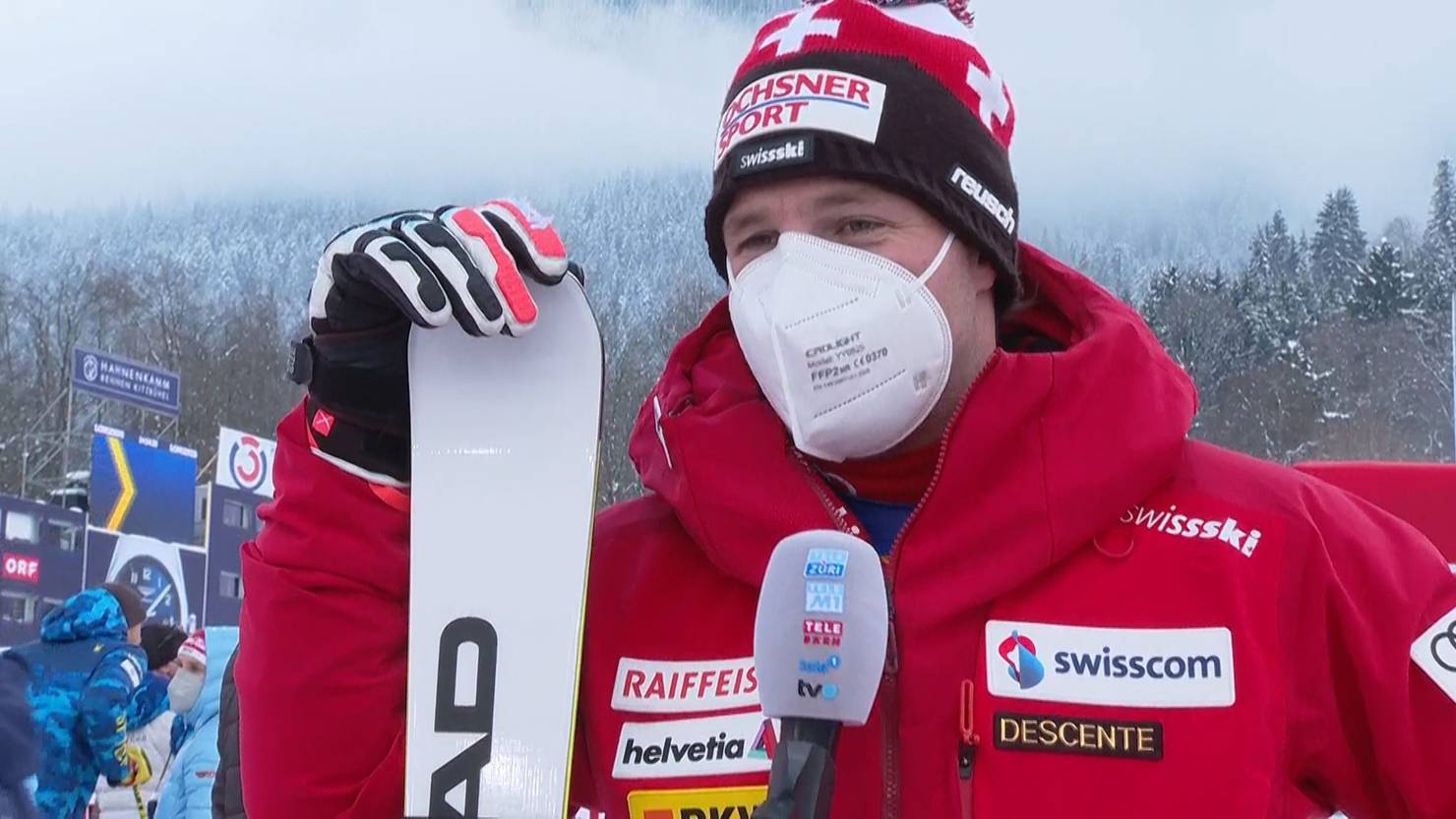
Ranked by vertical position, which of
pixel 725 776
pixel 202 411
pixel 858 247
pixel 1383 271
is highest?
pixel 1383 271

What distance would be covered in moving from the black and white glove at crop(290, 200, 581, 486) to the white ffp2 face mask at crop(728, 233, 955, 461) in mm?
277

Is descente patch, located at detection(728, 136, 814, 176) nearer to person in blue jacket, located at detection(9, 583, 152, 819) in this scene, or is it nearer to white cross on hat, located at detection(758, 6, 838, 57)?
white cross on hat, located at detection(758, 6, 838, 57)

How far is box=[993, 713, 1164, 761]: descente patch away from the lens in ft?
6.19

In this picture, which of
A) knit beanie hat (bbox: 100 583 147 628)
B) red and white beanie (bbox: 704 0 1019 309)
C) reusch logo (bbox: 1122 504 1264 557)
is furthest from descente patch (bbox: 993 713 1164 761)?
knit beanie hat (bbox: 100 583 147 628)

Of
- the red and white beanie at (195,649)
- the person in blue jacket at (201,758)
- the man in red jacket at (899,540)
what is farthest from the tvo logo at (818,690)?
the red and white beanie at (195,649)

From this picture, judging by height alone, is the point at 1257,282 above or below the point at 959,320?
above

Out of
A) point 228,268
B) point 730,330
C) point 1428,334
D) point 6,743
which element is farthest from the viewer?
point 228,268

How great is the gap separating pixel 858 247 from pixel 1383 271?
49065 mm

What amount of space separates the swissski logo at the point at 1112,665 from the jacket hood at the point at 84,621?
18.4 ft

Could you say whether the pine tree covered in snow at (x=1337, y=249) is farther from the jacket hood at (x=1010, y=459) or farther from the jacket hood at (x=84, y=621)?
the jacket hood at (x=1010, y=459)

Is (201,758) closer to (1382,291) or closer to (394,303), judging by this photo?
(394,303)

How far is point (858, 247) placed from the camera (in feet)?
7.10

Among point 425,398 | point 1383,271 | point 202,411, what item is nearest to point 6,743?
point 425,398

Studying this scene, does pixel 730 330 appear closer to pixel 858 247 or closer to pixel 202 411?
pixel 858 247
